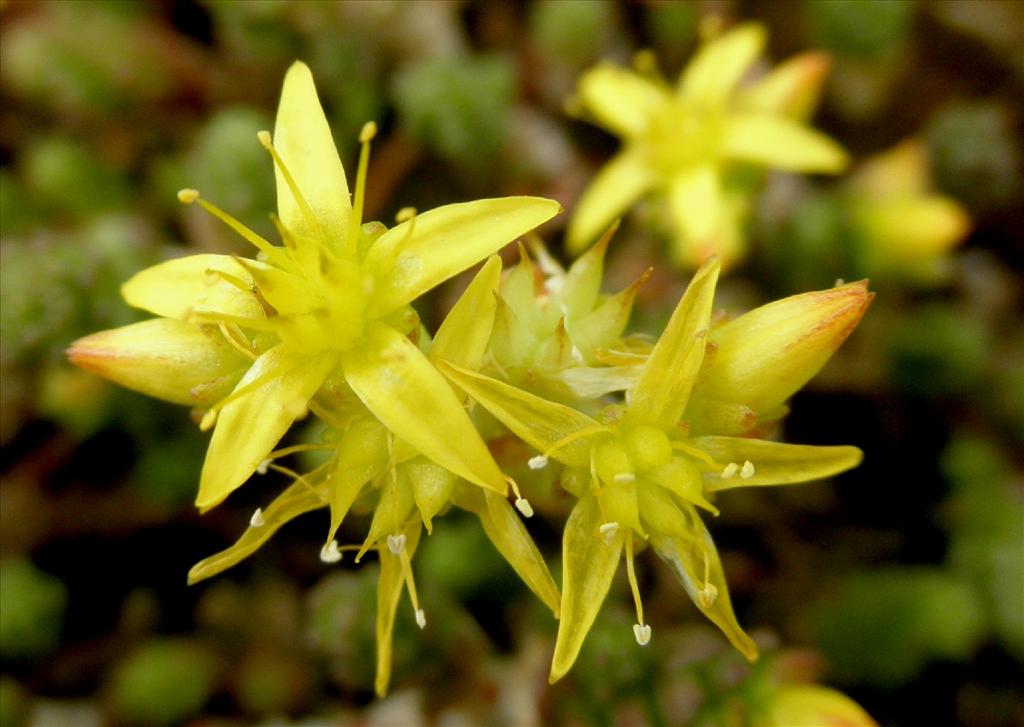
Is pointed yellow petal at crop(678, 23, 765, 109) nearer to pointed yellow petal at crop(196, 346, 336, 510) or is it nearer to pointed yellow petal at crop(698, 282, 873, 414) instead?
pointed yellow petal at crop(698, 282, 873, 414)

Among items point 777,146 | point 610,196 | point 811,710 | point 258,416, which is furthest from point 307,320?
point 777,146

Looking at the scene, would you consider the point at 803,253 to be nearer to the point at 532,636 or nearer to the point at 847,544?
the point at 847,544

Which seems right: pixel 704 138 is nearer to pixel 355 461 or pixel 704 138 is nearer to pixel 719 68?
pixel 719 68

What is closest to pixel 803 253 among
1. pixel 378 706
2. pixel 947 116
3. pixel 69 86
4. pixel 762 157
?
pixel 762 157

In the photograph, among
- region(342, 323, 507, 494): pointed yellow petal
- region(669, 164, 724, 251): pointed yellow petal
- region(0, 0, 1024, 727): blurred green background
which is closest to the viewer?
region(342, 323, 507, 494): pointed yellow petal

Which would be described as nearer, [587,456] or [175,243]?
[587,456]

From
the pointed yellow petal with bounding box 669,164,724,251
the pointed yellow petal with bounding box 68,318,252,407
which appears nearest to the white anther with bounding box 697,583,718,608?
the pointed yellow petal with bounding box 68,318,252,407
